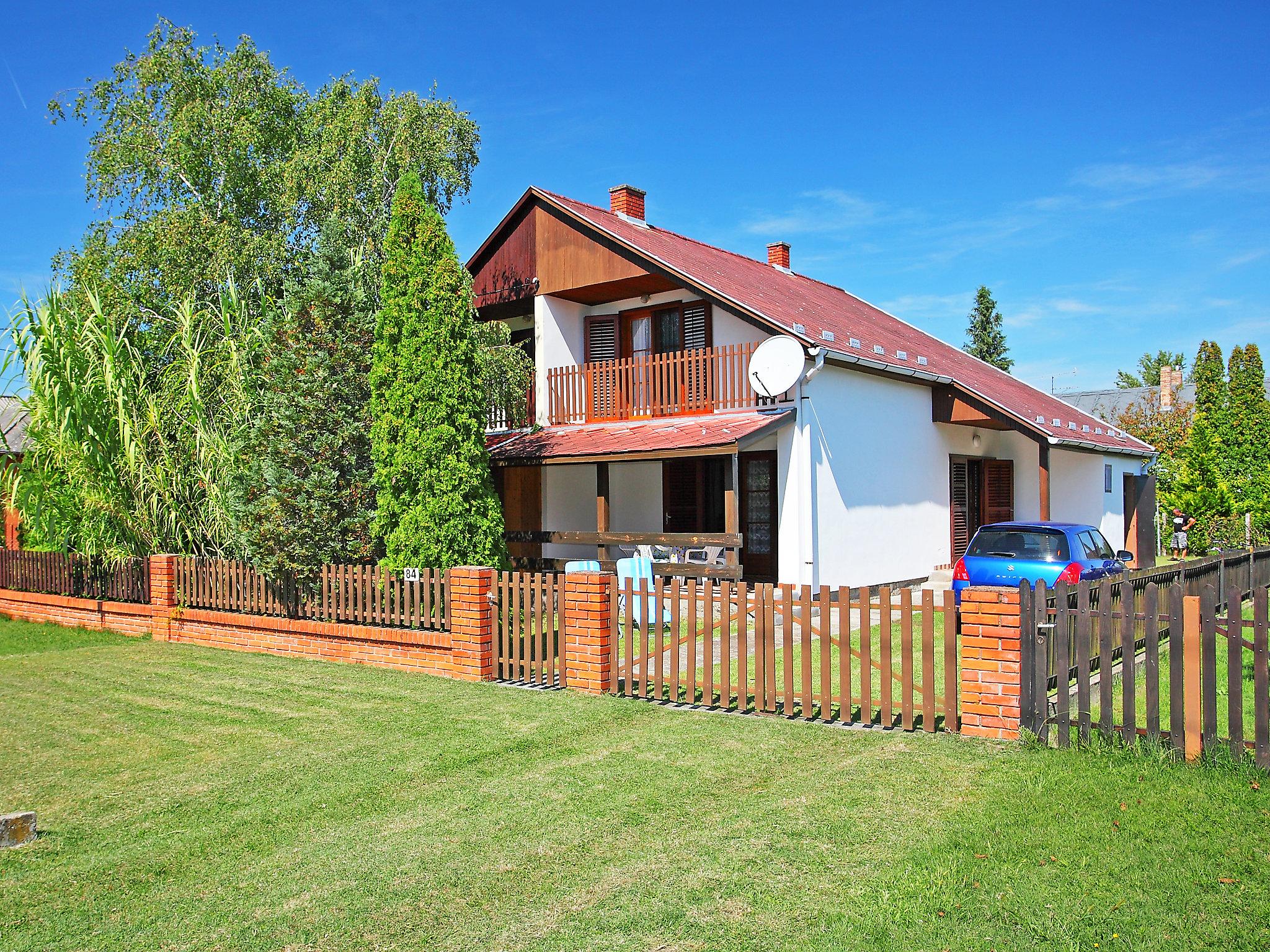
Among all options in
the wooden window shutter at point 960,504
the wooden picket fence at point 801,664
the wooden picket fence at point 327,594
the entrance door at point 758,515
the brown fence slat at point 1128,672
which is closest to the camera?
the brown fence slat at point 1128,672

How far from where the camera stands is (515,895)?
14.3ft

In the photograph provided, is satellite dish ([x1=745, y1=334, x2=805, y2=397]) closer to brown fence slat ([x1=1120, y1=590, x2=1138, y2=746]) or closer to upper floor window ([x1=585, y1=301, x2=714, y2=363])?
upper floor window ([x1=585, y1=301, x2=714, y2=363])

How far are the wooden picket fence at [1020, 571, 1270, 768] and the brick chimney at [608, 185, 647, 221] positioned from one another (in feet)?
51.0

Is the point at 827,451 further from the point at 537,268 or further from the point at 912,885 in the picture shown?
the point at 912,885

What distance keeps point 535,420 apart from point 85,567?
8059mm

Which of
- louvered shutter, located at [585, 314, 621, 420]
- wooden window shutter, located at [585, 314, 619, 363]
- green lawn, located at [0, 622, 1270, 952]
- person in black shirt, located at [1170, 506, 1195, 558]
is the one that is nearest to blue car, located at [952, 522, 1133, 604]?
green lawn, located at [0, 622, 1270, 952]

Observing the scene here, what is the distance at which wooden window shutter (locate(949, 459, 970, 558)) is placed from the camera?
19406 mm

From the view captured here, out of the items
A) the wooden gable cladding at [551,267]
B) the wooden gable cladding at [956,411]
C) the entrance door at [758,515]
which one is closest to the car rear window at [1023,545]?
the entrance door at [758,515]

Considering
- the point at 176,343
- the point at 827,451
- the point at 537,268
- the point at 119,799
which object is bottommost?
the point at 119,799

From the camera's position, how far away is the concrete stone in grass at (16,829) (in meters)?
5.20

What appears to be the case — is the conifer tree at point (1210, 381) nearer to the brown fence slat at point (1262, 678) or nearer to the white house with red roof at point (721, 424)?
the white house with red roof at point (721, 424)

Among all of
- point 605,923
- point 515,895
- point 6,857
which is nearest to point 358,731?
point 6,857

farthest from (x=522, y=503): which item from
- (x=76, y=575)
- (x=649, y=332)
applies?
(x=76, y=575)

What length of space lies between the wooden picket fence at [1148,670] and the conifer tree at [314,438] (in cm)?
800
